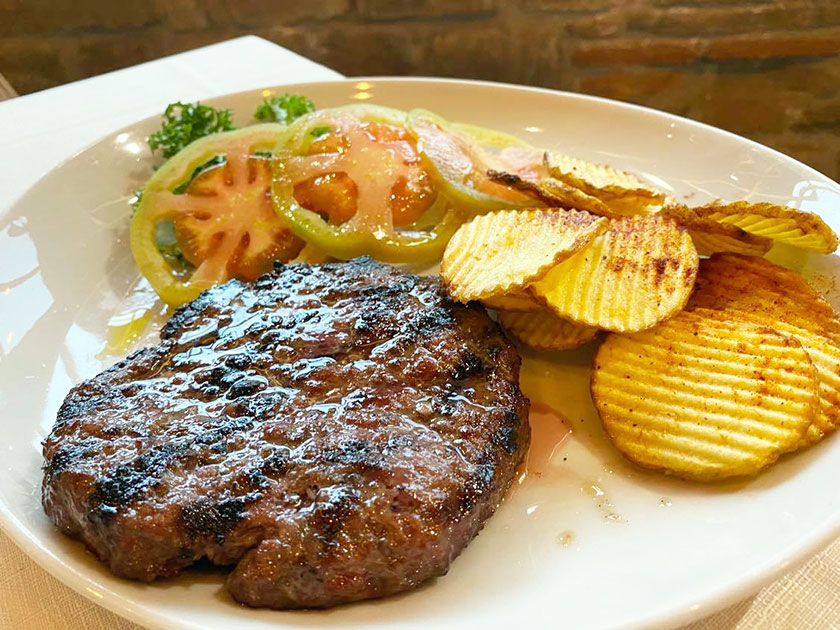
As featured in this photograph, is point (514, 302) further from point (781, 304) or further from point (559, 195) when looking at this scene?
point (781, 304)

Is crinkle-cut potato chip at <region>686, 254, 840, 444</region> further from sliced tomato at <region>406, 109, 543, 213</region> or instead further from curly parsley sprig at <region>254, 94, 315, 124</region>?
curly parsley sprig at <region>254, 94, 315, 124</region>

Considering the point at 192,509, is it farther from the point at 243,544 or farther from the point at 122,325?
the point at 122,325

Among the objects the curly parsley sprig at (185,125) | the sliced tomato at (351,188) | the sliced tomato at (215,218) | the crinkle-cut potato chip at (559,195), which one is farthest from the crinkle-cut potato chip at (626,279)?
the curly parsley sprig at (185,125)

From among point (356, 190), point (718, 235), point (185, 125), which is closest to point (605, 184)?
point (718, 235)

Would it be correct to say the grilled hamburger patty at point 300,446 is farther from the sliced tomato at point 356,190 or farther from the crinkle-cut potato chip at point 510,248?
the sliced tomato at point 356,190

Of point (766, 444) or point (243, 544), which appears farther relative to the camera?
point (766, 444)

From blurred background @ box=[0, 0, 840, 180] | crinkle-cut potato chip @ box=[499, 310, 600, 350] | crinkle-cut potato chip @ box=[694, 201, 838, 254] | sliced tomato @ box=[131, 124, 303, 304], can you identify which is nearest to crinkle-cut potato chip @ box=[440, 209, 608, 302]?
crinkle-cut potato chip @ box=[499, 310, 600, 350]

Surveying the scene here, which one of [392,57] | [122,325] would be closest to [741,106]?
[392,57]
